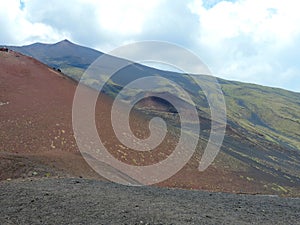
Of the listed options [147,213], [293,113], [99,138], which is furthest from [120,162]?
[293,113]

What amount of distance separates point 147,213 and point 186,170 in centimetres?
1670

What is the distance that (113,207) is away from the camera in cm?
1128

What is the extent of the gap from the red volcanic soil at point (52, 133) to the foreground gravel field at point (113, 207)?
385cm

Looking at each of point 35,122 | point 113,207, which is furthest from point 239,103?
point 113,207

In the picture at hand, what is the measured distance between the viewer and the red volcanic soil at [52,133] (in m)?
19.9

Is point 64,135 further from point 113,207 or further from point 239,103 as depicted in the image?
point 239,103

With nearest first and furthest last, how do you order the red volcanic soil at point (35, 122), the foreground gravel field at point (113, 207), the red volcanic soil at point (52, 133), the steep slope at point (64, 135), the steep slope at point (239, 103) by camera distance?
the foreground gravel field at point (113, 207) → the red volcanic soil at point (35, 122) → the red volcanic soil at point (52, 133) → the steep slope at point (64, 135) → the steep slope at point (239, 103)

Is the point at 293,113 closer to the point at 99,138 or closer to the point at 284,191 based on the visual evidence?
the point at 284,191

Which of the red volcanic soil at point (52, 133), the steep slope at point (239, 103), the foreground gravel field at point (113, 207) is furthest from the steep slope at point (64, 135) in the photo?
the steep slope at point (239, 103)

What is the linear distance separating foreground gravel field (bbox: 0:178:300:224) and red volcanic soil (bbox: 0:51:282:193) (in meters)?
3.85

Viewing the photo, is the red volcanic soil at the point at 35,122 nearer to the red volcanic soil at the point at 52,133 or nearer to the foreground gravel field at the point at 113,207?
the red volcanic soil at the point at 52,133

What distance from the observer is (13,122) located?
25797 mm

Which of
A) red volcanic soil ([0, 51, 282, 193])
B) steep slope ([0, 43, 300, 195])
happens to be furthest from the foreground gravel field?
steep slope ([0, 43, 300, 195])

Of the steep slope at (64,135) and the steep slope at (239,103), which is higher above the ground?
the steep slope at (239,103)
